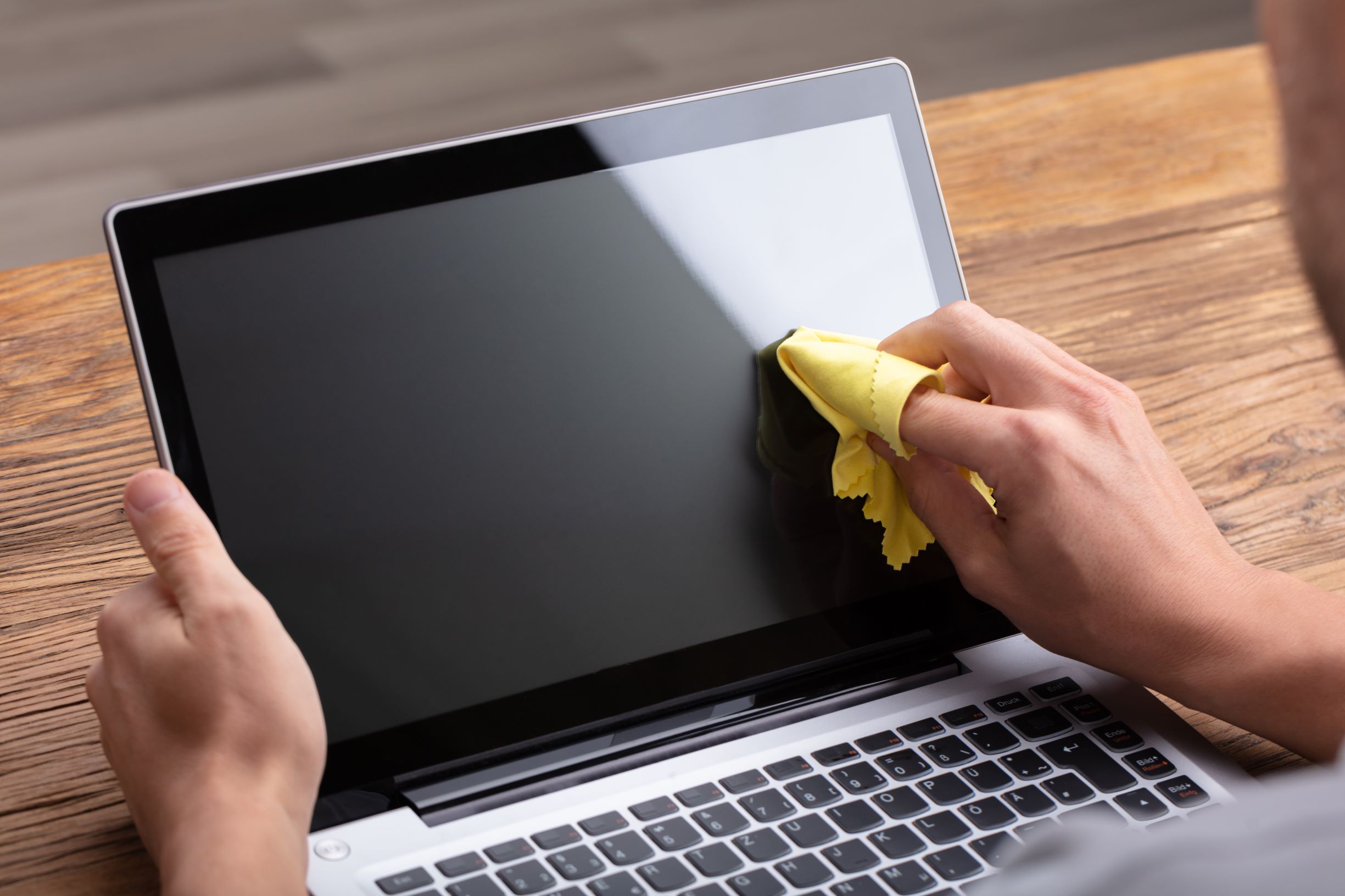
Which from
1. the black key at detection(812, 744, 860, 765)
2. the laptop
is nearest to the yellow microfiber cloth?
the laptop

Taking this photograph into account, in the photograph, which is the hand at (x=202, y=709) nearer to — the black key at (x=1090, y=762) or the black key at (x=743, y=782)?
the black key at (x=743, y=782)

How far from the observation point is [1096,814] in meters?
0.54

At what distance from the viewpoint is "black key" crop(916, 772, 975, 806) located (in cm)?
53

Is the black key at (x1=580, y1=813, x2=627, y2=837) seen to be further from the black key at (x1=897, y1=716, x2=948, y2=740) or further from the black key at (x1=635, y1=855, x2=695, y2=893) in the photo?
the black key at (x1=897, y1=716, x2=948, y2=740)

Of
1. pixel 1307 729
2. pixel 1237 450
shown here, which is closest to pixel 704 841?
pixel 1307 729

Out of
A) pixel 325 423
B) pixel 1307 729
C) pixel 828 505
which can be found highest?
pixel 325 423

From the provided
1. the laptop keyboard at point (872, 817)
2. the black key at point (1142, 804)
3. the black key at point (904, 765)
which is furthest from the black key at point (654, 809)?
the black key at point (1142, 804)

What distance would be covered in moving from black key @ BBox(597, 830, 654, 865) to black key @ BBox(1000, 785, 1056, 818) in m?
0.17

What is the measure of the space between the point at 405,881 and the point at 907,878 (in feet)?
0.70

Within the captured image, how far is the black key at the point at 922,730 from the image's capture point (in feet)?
1.87

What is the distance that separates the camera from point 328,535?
0.56m

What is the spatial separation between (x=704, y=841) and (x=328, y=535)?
0.23 metres

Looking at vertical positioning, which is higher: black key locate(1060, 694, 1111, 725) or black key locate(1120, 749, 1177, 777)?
black key locate(1060, 694, 1111, 725)

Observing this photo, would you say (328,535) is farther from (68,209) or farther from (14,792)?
(68,209)
